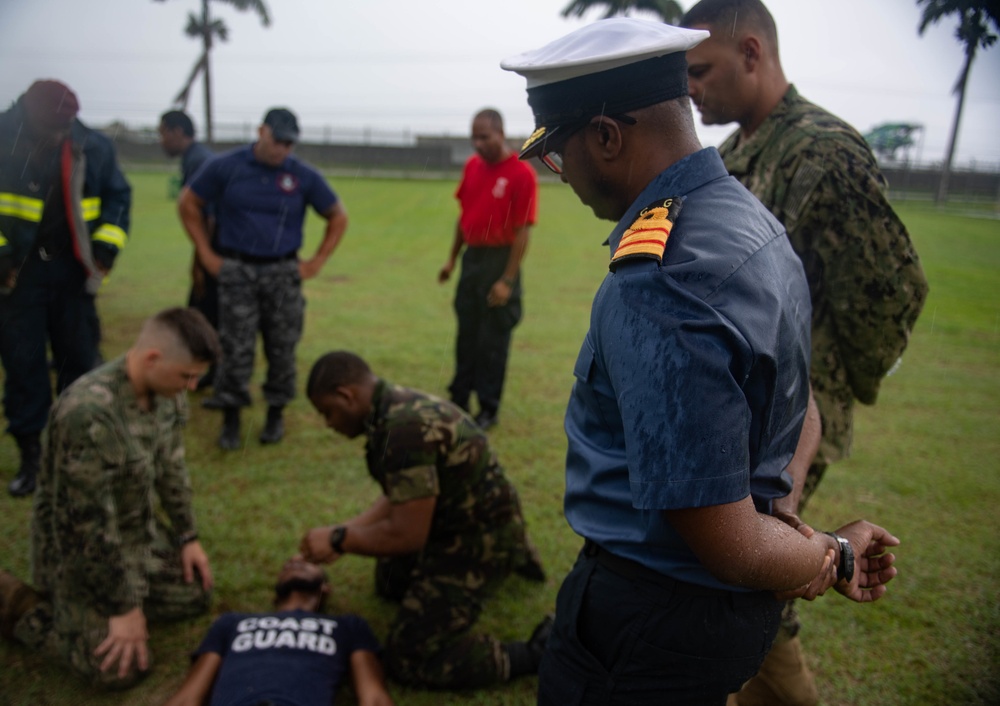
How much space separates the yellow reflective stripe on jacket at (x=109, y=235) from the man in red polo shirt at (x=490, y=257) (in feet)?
7.02

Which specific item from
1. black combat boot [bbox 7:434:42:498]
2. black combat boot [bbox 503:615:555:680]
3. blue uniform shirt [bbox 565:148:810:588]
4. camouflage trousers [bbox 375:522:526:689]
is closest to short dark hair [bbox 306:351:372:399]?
camouflage trousers [bbox 375:522:526:689]

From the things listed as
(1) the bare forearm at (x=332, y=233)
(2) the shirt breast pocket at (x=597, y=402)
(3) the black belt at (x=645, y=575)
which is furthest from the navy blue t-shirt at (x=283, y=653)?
(1) the bare forearm at (x=332, y=233)

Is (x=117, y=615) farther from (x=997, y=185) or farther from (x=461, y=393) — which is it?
(x=997, y=185)

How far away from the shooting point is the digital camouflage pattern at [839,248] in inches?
80.3

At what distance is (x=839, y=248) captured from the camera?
6.84ft

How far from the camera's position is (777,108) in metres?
2.26

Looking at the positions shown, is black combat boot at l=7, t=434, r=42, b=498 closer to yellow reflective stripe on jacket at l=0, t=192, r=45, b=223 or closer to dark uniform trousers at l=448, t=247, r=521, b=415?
yellow reflective stripe on jacket at l=0, t=192, r=45, b=223

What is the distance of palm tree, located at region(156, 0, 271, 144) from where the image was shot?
29.3 metres

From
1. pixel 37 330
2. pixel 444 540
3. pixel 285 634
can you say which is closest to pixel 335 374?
pixel 444 540

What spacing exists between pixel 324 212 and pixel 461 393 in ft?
5.29

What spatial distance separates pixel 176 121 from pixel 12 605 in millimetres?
4443

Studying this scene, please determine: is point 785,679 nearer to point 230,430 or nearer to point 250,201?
point 230,430

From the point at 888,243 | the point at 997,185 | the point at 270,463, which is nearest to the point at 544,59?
the point at 888,243

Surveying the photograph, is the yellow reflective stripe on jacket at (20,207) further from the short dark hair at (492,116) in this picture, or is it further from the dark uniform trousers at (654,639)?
the dark uniform trousers at (654,639)
